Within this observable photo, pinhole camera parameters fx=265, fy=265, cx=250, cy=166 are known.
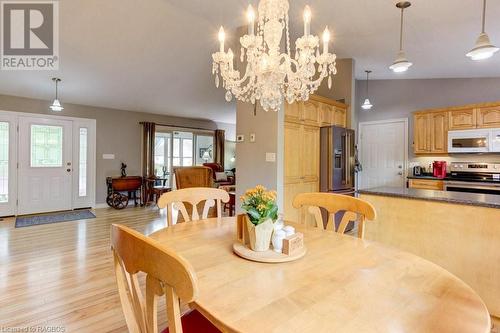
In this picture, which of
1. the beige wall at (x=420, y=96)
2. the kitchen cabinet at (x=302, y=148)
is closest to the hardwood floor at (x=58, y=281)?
the kitchen cabinet at (x=302, y=148)

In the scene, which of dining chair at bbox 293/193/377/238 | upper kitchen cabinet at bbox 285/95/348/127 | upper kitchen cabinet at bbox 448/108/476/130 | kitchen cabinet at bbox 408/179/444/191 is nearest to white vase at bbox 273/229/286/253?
dining chair at bbox 293/193/377/238

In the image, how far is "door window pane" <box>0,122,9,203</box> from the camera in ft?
16.8

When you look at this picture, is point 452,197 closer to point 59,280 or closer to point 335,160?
point 335,160

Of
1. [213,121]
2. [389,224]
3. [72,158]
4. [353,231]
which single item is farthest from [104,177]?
[389,224]

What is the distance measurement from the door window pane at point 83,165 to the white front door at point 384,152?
635 centimetres

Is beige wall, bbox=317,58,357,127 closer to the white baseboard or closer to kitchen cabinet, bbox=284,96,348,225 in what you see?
kitchen cabinet, bbox=284,96,348,225

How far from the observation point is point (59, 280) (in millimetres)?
2568

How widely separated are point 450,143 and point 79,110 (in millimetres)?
7497

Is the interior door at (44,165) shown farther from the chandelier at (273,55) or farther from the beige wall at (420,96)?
the beige wall at (420,96)

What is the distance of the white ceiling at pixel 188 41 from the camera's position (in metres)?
2.85

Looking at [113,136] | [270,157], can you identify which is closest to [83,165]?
[113,136]

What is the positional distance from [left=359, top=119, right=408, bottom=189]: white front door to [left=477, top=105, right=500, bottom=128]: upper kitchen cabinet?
3.98 ft

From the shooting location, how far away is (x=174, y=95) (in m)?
5.94

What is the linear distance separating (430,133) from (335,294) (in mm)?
5233
